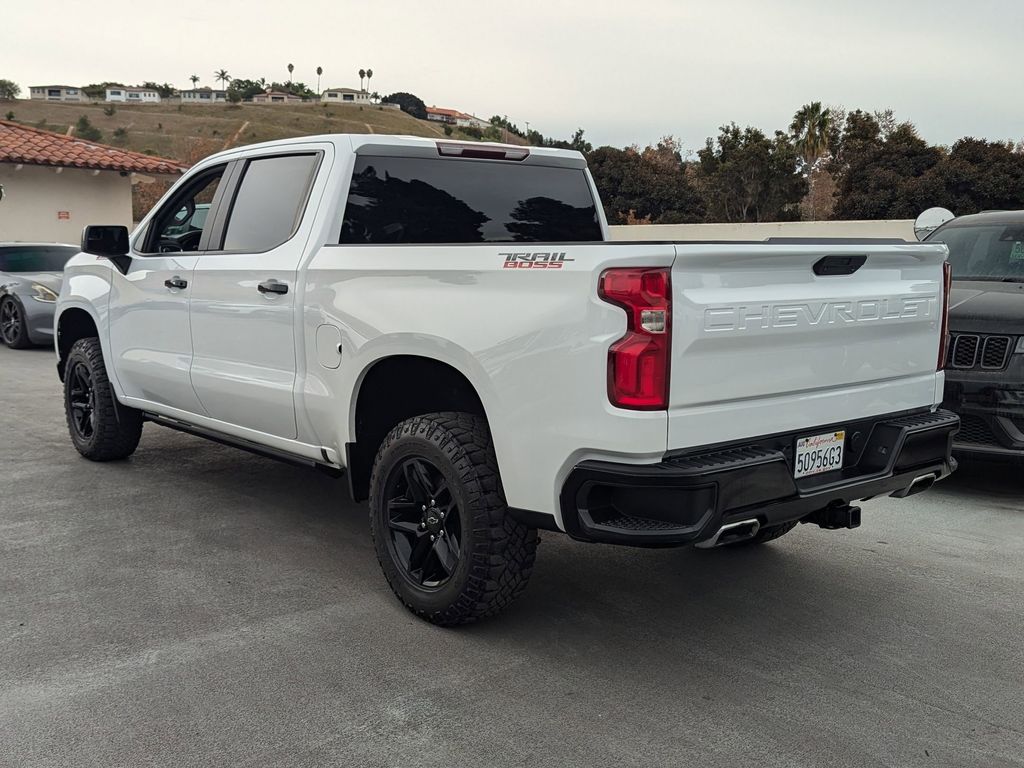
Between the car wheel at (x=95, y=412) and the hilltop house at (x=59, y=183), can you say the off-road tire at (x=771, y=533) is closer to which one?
the car wheel at (x=95, y=412)

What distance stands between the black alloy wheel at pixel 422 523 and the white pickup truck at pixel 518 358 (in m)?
0.01

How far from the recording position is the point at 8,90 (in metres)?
117

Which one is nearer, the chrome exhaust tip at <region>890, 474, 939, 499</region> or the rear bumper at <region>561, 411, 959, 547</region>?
the rear bumper at <region>561, 411, 959, 547</region>

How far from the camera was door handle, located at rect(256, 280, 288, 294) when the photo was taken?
4.62 meters

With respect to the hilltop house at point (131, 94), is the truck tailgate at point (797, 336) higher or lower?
lower

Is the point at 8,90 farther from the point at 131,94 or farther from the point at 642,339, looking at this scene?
the point at 642,339

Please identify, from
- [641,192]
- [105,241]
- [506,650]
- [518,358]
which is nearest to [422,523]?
[506,650]

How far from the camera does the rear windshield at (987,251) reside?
710 centimetres

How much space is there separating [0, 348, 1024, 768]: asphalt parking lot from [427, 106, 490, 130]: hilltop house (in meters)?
142

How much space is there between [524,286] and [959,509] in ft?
12.5

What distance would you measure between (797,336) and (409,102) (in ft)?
492

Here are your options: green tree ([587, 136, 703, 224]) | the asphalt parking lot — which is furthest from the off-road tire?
green tree ([587, 136, 703, 224])

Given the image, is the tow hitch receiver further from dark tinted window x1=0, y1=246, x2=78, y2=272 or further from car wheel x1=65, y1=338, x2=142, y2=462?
dark tinted window x1=0, y1=246, x2=78, y2=272

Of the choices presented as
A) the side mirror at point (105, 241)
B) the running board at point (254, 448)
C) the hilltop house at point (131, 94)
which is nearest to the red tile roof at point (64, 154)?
the side mirror at point (105, 241)
